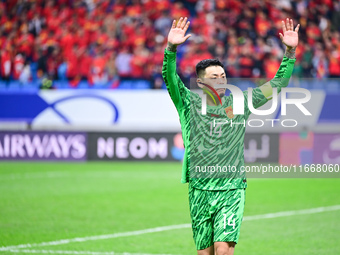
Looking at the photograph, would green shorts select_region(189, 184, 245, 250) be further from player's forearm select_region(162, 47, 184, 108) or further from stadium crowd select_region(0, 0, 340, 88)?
stadium crowd select_region(0, 0, 340, 88)

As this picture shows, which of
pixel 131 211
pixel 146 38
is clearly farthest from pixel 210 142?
pixel 146 38

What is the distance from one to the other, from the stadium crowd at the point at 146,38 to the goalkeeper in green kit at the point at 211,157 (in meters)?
12.2

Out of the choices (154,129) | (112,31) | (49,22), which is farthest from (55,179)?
(49,22)

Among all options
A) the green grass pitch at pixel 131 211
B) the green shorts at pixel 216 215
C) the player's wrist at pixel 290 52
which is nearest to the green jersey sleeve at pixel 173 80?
the green shorts at pixel 216 215


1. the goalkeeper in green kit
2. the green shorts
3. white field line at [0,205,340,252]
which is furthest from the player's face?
white field line at [0,205,340,252]

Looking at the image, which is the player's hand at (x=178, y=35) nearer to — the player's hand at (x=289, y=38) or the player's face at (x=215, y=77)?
the player's face at (x=215, y=77)

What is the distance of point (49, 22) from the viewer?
21.3 metres

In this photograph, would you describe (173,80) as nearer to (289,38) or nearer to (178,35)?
(178,35)

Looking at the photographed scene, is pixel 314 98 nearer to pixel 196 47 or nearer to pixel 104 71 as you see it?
pixel 196 47

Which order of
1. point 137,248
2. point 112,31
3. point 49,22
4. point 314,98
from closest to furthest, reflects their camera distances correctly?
point 137,248, point 314,98, point 112,31, point 49,22

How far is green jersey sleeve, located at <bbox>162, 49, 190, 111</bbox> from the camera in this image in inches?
174

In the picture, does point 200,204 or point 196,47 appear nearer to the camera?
point 200,204

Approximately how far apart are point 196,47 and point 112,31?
3.46 metres

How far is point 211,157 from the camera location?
4578mm
